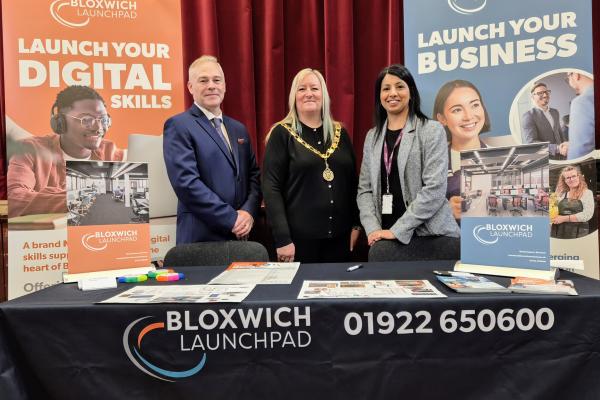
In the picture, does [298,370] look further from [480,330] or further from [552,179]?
[552,179]

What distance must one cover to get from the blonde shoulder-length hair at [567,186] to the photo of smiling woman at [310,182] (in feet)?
4.01

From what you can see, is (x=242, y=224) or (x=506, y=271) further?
(x=242, y=224)

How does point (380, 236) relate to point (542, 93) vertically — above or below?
below

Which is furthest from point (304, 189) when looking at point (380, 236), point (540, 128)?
point (540, 128)

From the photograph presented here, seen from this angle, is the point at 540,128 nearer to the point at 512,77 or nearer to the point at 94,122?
the point at 512,77

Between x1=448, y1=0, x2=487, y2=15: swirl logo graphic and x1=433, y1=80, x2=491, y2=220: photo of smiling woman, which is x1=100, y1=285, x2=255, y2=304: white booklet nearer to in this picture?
x1=433, y1=80, x2=491, y2=220: photo of smiling woman

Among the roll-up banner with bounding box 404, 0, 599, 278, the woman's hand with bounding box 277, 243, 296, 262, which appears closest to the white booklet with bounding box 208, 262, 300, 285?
the woman's hand with bounding box 277, 243, 296, 262

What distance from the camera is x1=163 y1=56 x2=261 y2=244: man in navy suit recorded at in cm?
236

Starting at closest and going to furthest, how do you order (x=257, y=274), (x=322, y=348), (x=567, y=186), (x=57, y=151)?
(x=322, y=348) < (x=257, y=274) < (x=567, y=186) < (x=57, y=151)

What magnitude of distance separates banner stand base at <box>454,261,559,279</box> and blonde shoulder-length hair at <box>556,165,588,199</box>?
1.49 metres

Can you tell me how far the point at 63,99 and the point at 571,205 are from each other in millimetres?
3092

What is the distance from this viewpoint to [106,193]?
1.43 metres

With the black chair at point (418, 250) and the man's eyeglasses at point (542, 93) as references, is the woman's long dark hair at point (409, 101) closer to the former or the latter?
the black chair at point (418, 250)

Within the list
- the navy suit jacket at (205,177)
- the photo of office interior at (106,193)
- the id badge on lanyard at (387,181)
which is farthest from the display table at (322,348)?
the navy suit jacket at (205,177)
